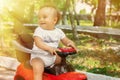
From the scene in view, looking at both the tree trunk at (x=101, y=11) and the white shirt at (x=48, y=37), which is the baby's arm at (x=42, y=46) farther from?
the tree trunk at (x=101, y=11)

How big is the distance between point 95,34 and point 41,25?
861 cm

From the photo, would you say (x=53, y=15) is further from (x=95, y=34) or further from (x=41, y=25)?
(x=95, y=34)

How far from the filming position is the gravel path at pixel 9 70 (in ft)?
23.5

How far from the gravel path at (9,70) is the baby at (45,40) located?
2803mm

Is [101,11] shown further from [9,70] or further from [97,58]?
[9,70]

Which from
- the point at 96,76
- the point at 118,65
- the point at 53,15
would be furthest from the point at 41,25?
the point at 118,65

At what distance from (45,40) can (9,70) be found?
4.25m

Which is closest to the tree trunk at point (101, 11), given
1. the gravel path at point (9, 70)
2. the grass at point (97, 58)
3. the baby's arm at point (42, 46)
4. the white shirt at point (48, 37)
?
the grass at point (97, 58)

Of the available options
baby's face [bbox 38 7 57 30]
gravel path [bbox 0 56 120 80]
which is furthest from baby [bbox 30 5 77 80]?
gravel path [bbox 0 56 120 80]

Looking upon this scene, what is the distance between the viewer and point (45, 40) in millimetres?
4418

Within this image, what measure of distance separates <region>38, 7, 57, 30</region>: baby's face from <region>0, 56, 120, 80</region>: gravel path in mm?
2881

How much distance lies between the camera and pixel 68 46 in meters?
4.44

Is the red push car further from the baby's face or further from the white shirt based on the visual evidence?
the baby's face

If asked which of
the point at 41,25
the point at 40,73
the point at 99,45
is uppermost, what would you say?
the point at 41,25
